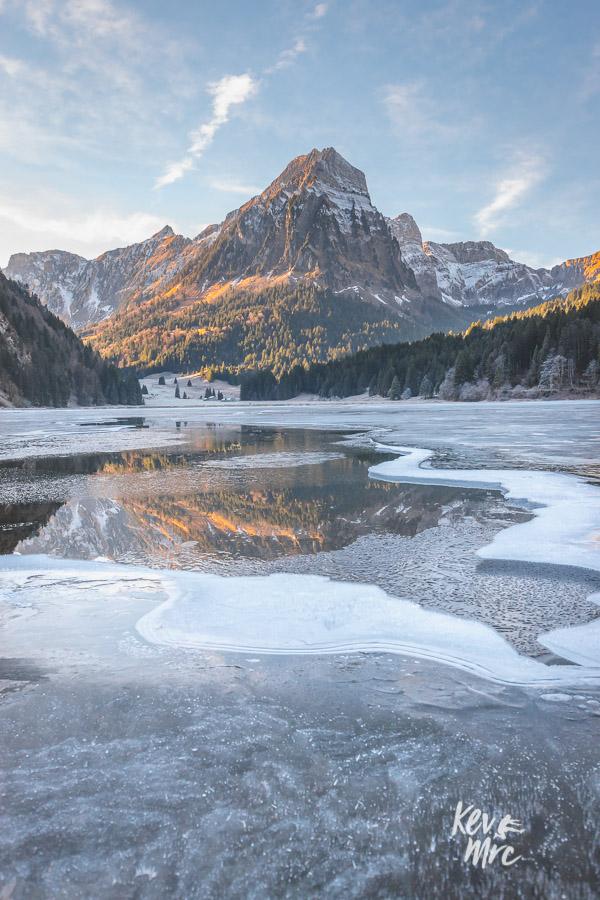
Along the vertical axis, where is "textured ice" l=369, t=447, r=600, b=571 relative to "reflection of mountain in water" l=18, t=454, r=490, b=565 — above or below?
above

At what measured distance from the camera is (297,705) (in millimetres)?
3996

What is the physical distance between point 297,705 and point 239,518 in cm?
637

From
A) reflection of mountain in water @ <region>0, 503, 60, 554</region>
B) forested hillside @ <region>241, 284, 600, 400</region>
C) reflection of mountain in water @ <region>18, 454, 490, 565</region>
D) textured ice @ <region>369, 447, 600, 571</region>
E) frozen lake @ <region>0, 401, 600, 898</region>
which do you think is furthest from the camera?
forested hillside @ <region>241, 284, 600, 400</region>

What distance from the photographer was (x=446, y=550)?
8.06 metres

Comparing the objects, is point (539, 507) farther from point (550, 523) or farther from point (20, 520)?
point (20, 520)

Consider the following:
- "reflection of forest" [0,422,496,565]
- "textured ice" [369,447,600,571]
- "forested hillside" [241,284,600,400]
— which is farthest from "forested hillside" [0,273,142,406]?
"textured ice" [369,447,600,571]

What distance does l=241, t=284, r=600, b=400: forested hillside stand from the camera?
7812 cm

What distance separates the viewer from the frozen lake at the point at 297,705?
8.66 feet

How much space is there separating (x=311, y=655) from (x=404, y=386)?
107 m

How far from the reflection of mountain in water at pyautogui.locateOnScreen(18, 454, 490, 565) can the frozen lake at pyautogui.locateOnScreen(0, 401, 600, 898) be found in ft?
0.34

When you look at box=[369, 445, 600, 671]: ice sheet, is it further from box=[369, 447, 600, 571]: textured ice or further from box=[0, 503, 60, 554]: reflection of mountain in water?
box=[0, 503, 60, 554]: reflection of mountain in water

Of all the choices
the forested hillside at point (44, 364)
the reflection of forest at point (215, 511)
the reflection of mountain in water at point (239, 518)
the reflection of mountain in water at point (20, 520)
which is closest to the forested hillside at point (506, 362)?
the forested hillside at point (44, 364)

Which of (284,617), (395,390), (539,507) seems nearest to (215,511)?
(284,617)

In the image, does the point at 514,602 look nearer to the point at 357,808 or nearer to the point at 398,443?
the point at 357,808
